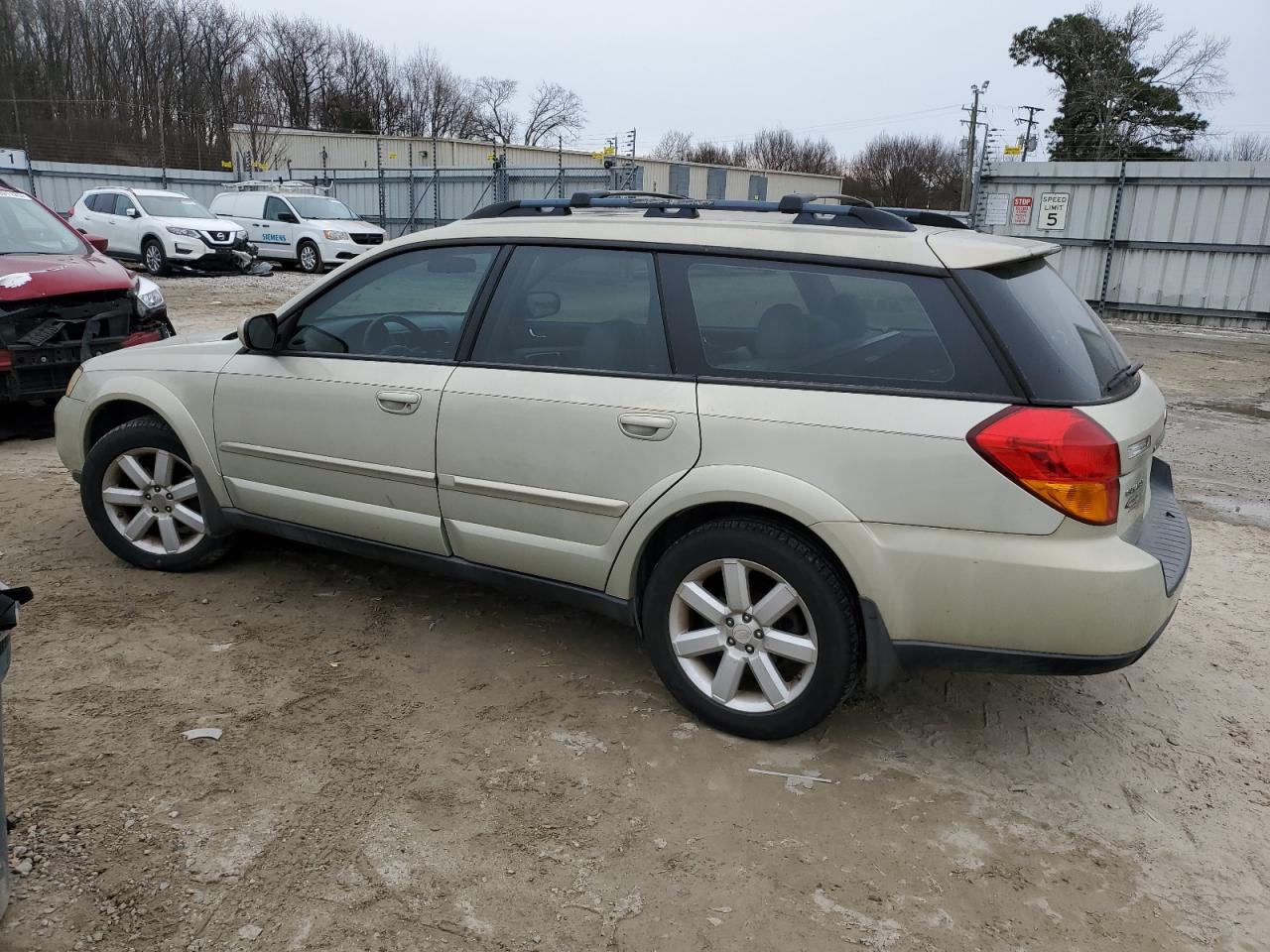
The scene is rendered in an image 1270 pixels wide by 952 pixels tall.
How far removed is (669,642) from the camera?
325 cm

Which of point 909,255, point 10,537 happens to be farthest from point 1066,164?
point 10,537

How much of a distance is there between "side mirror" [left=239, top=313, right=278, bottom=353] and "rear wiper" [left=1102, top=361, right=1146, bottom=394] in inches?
124

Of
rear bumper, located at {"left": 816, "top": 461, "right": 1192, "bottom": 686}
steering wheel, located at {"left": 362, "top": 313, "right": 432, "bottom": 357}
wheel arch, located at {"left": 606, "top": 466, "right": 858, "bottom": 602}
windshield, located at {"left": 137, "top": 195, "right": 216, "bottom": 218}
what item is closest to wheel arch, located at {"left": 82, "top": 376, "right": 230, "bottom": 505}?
steering wheel, located at {"left": 362, "top": 313, "right": 432, "bottom": 357}

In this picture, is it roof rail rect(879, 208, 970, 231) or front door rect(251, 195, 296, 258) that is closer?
roof rail rect(879, 208, 970, 231)

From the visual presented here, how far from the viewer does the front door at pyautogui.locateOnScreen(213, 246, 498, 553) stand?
12.1 feet

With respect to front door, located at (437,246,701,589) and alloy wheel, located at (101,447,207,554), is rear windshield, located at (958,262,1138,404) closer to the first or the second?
front door, located at (437,246,701,589)

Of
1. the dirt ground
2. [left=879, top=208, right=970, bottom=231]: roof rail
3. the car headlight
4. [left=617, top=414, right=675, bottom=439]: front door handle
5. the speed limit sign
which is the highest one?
the speed limit sign

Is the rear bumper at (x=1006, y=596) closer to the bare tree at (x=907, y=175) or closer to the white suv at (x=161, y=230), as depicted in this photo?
the white suv at (x=161, y=230)

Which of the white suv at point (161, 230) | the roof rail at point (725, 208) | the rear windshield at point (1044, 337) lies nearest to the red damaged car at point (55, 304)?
the roof rail at point (725, 208)

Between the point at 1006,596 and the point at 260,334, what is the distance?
9.96ft

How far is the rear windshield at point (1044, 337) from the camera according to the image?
9.07 feet

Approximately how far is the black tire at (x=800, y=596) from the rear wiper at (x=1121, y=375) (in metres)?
0.99

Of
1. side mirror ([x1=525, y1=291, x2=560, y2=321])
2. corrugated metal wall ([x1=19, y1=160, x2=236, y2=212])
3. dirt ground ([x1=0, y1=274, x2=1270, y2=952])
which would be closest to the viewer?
dirt ground ([x1=0, y1=274, x2=1270, y2=952])

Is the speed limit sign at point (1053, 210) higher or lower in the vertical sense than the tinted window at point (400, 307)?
higher
